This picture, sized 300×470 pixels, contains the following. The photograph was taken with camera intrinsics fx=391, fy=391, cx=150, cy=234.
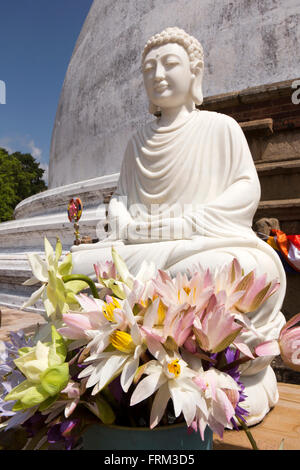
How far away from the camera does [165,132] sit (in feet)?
9.22

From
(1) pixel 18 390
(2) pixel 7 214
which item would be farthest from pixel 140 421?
(2) pixel 7 214

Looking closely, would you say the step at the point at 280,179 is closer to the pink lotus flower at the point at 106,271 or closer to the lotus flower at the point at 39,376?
the pink lotus flower at the point at 106,271

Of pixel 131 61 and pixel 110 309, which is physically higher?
pixel 131 61

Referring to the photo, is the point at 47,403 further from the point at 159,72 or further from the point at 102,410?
the point at 159,72

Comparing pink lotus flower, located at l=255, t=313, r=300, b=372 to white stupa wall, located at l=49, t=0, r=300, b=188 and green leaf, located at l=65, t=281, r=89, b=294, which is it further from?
white stupa wall, located at l=49, t=0, r=300, b=188

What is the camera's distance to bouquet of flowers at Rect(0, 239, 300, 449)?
638mm

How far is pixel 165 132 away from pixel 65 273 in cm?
217

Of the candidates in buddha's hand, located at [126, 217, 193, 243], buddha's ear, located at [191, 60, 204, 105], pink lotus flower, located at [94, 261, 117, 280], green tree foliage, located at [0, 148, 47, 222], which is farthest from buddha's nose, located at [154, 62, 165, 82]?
green tree foliage, located at [0, 148, 47, 222]

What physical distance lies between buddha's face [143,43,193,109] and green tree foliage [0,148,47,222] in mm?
21762

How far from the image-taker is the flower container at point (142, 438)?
0.73m

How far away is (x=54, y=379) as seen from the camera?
64cm

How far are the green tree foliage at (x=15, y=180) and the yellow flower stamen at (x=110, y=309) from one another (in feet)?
77.5

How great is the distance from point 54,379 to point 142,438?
22cm

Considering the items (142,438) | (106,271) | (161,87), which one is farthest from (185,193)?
(142,438)
